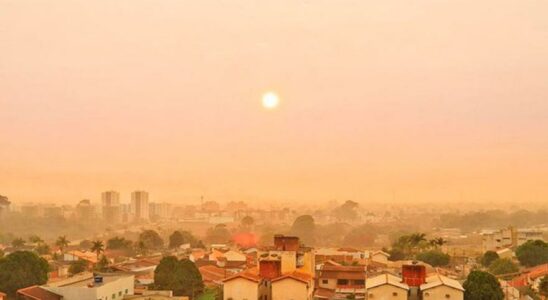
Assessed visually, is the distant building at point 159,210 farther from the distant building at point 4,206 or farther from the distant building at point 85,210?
the distant building at point 4,206

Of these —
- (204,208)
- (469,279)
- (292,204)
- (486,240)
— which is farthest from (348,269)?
(292,204)

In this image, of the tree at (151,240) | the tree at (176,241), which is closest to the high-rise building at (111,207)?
the tree at (151,240)

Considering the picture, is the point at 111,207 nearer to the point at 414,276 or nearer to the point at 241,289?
the point at 241,289

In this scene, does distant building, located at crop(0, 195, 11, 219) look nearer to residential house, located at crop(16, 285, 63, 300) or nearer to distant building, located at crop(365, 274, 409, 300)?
residential house, located at crop(16, 285, 63, 300)

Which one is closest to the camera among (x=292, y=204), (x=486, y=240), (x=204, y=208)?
(x=486, y=240)

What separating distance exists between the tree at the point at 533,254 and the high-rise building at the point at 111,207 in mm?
85372

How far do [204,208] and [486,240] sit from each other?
314ft

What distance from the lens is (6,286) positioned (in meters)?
20.6

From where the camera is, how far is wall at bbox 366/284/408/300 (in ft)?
52.2

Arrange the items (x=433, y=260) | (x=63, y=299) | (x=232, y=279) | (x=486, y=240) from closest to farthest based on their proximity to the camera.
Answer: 1. (x=63, y=299)
2. (x=232, y=279)
3. (x=433, y=260)
4. (x=486, y=240)

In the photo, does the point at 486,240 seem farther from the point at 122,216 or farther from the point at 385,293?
the point at 122,216

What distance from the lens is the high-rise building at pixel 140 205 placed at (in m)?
115

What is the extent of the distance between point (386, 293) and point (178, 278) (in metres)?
8.03

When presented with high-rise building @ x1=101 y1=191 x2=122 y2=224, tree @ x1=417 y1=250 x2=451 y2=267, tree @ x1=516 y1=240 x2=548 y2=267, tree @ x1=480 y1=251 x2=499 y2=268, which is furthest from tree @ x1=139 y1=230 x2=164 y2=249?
high-rise building @ x1=101 y1=191 x2=122 y2=224
